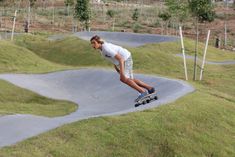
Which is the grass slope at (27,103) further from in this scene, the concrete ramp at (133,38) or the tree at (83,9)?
the tree at (83,9)

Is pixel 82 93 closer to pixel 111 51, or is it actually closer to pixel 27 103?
pixel 27 103

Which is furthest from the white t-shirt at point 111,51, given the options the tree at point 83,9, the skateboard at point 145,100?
the tree at point 83,9

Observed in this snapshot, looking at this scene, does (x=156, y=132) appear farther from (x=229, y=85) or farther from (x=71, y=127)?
(x=229, y=85)

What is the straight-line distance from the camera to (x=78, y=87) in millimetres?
26125

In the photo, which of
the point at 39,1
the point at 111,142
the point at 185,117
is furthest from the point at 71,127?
the point at 39,1

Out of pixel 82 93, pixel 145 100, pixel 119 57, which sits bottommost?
pixel 82 93

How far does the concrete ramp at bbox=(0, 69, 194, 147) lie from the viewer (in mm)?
13656

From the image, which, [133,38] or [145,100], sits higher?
[145,100]

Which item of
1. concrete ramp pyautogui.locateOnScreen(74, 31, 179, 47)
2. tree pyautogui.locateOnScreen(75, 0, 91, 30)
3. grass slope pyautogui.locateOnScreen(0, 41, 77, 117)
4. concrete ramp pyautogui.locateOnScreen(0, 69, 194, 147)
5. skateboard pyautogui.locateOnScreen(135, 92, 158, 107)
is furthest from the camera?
tree pyautogui.locateOnScreen(75, 0, 91, 30)

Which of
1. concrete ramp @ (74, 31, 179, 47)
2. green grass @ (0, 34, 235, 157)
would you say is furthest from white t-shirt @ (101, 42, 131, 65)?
concrete ramp @ (74, 31, 179, 47)

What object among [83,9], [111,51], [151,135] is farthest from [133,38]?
[151,135]

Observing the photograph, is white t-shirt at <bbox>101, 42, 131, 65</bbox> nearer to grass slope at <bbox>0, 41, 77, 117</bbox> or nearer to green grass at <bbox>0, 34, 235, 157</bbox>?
green grass at <bbox>0, 34, 235, 157</bbox>

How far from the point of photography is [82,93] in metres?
24.9

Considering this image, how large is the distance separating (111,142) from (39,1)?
135 metres
